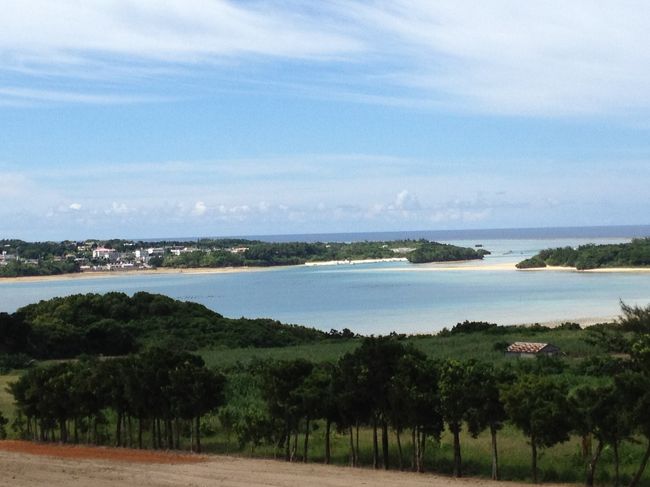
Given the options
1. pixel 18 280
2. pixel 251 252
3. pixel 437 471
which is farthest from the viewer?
pixel 251 252

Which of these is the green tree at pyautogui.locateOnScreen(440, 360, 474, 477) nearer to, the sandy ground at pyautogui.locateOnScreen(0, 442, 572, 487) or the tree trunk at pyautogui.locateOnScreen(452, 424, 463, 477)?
the tree trunk at pyautogui.locateOnScreen(452, 424, 463, 477)

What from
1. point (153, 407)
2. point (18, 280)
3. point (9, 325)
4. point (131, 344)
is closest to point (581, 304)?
point (131, 344)

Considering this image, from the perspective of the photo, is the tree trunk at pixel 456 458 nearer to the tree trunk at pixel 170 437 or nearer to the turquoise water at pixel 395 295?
the tree trunk at pixel 170 437

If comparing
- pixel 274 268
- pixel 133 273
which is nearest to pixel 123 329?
pixel 133 273

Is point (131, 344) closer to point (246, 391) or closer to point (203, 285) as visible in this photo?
point (246, 391)

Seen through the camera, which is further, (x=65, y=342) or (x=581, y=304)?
(x=581, y=304)

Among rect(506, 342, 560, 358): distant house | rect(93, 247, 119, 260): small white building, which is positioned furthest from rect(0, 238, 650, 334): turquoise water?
rect(93, 247, 119, 260): small white building

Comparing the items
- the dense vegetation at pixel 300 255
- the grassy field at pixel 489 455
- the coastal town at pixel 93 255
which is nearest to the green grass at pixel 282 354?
the grassy field at pixel 489 455

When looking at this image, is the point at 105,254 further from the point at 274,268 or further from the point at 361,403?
the point at 361,403
